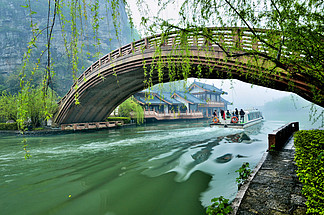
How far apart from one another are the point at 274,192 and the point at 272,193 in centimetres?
5

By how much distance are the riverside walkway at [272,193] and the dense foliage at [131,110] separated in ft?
60.8

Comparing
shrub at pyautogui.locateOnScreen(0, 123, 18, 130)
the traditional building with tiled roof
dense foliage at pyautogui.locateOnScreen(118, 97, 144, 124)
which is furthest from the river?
the traditional building with tiled roof

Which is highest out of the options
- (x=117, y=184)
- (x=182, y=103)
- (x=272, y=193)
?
(x=182, y=103)

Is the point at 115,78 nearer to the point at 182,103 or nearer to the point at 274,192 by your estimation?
the point at 274,192

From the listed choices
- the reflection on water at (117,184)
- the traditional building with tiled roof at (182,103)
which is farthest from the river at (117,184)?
the traditional building with tiled roof at (182,103)

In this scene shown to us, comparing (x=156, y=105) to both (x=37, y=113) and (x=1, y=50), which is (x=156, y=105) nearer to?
(x=37, y=113)

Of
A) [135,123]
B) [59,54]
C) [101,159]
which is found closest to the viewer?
[101,159]

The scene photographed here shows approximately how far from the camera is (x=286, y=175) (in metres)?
3.21

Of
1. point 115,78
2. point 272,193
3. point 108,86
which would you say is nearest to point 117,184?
point 272,193

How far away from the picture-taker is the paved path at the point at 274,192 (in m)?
2.19

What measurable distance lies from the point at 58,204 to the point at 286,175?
4048mm

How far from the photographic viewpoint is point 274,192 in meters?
2.63

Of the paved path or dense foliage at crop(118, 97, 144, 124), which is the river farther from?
dense foliage at crop(118, 97, 144, 124)

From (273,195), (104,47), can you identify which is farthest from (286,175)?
(104,47)
